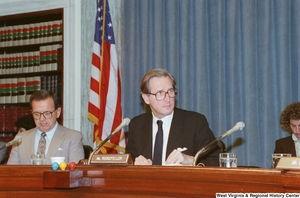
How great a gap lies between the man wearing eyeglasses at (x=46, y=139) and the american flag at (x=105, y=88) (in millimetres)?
1041

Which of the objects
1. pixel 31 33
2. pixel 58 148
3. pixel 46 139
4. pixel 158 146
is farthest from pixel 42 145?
pixel 31 33

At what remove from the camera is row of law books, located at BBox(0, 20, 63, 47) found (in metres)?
5.64

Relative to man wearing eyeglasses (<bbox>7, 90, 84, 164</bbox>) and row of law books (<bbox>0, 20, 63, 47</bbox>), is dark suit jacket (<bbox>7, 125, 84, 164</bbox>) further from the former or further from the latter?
row of law books (<bbox>0, 20, 63, 47</bbox>)

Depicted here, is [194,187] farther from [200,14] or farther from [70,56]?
[70,56]

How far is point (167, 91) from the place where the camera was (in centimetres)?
313

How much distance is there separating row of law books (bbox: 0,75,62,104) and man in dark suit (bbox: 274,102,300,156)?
279 centimetres

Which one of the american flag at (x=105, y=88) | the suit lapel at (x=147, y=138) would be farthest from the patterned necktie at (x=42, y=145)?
the american flag at (x=105, y=88)

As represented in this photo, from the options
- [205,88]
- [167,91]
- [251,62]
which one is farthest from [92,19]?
[167,91]

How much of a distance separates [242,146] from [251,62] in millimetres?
828

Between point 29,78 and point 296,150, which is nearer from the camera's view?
point 296,150

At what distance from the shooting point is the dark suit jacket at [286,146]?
4.01 meters

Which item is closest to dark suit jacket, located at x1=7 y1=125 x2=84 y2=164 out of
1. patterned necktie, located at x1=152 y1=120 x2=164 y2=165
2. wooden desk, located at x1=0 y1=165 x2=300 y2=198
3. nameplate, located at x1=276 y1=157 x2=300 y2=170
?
patterned necktie, located at x1=152 y1=120 x2=164 y2=165

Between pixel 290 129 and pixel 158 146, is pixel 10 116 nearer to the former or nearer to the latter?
pixel 158 146

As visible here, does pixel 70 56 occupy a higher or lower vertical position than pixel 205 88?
higher
